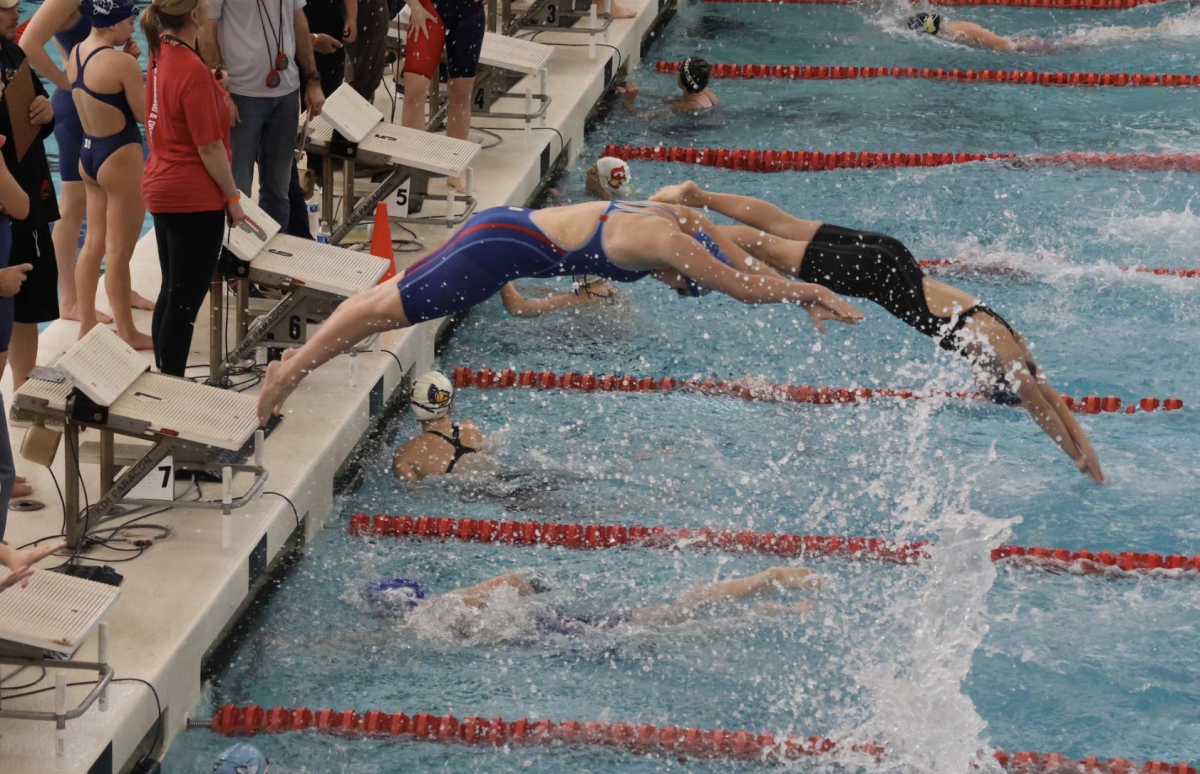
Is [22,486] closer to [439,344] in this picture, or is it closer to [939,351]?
[439,344]

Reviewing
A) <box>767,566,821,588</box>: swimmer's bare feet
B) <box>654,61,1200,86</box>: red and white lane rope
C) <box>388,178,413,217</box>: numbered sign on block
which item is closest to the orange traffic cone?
<box>388,178,413,217</box>: numbered sign on block

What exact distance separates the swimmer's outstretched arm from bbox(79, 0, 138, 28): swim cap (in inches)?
76.9

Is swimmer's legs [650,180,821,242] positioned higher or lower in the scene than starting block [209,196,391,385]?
higher

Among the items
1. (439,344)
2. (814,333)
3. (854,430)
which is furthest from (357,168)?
(854,430)

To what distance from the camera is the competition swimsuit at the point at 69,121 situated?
4.97 metres

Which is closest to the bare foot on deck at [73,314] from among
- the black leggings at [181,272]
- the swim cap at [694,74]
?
the black leggings at [181,272]

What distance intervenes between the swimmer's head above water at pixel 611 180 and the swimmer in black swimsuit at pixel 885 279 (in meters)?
2.01

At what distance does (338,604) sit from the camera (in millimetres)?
4496

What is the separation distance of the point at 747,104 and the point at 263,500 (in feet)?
17.7

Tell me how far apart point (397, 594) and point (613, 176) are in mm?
2714

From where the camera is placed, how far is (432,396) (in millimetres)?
4953

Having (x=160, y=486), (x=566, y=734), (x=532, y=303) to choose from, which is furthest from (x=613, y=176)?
(x=566, y=734)

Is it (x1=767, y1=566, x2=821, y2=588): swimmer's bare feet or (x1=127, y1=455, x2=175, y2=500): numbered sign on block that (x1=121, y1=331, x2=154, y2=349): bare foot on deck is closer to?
(x1=127, y1=455, x2=175, y2=500): numbered sign on block

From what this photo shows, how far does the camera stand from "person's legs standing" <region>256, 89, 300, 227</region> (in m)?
5.29
